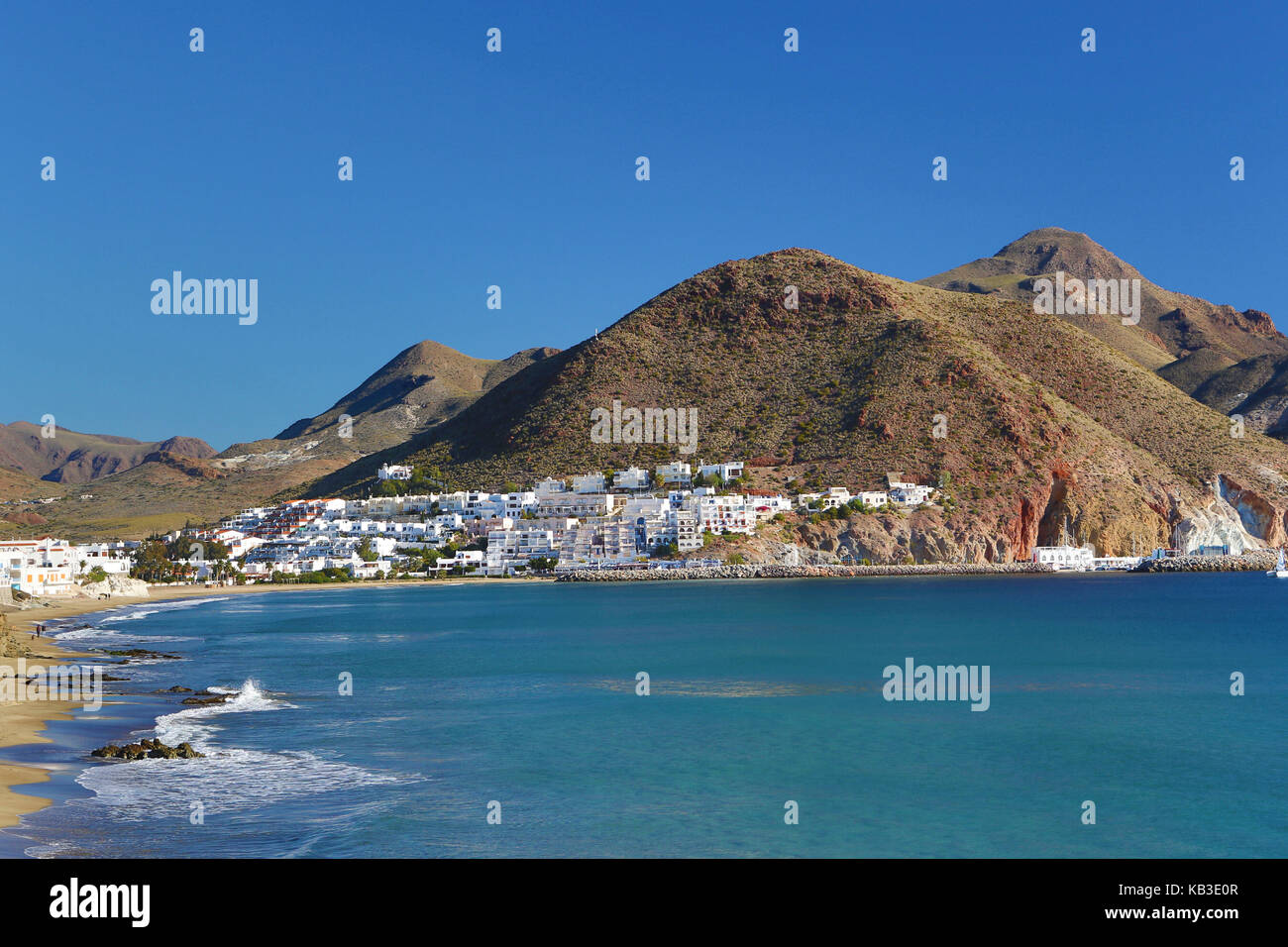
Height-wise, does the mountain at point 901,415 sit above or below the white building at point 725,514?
above

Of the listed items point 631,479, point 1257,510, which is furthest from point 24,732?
point 1257,510

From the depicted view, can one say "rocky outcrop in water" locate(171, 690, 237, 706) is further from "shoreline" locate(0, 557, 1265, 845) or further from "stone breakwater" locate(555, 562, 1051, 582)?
"stone breakwater" locate(555, 562, 1051, 582)

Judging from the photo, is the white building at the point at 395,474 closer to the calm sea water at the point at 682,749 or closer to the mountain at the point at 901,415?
the mountain at the point at 901,415

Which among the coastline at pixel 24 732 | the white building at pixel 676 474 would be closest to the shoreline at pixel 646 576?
the white building at pixel 676 474

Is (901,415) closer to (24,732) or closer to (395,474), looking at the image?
(395,474)
